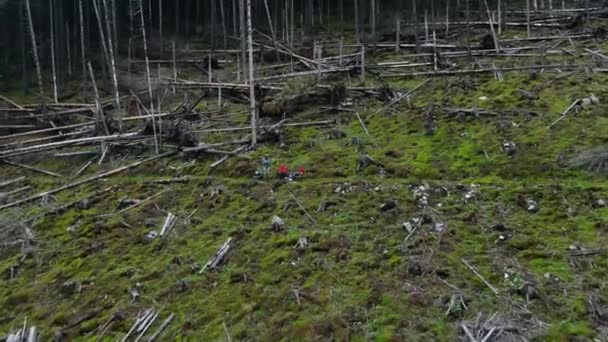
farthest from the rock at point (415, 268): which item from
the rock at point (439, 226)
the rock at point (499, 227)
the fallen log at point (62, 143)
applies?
the fallen log at point (62, 143)

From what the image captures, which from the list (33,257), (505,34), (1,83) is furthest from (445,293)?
(1,83)

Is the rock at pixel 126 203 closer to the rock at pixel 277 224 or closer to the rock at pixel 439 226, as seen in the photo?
the rock at pixel 277 224

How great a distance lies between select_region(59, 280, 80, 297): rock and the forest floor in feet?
0.07

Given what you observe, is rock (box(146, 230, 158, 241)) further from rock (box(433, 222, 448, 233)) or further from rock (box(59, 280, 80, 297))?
rock (box(433, 222, 448, 233))

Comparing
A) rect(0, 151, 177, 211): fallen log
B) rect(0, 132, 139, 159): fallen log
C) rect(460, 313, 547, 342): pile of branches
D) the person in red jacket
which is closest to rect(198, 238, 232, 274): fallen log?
the person in red jacket

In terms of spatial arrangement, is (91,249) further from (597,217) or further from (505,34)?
(505,34)

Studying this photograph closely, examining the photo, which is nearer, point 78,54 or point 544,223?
point 544,223

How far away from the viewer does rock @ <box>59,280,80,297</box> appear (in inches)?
259

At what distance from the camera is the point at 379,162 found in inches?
335

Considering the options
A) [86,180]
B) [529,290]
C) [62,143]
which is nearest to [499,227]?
[529,290]

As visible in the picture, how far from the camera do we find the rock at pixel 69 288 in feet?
21.6

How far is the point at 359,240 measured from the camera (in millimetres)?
6473

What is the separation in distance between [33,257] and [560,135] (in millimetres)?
7507

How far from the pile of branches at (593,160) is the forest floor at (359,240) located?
0.27 feet
